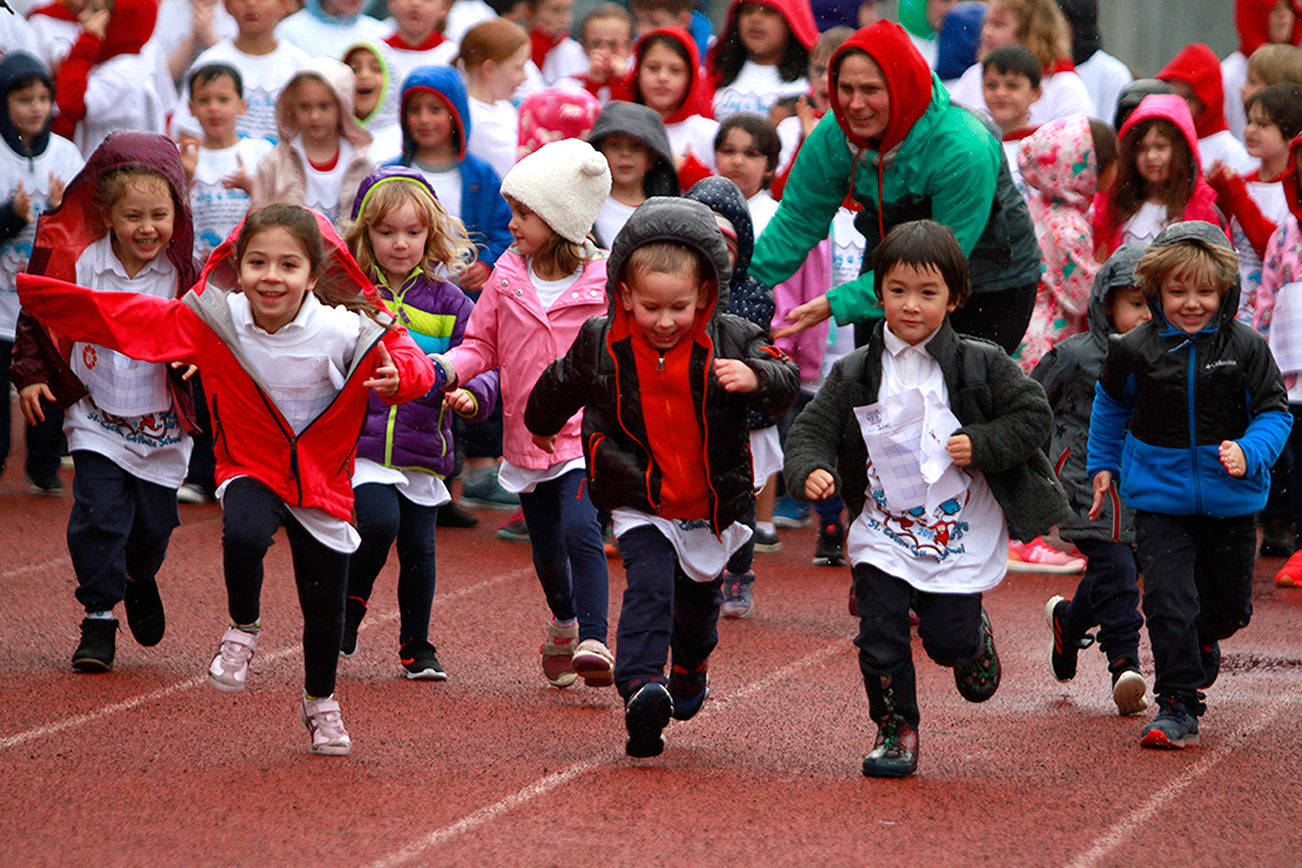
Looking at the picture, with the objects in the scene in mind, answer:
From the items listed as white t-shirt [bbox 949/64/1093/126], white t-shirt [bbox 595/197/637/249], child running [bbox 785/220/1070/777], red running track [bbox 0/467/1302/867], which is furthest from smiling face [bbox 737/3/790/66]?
child running [bbox 785/220/1070/777]

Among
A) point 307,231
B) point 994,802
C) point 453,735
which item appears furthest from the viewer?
point 453,735

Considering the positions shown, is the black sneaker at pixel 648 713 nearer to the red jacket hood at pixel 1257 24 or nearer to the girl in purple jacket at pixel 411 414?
the girl in purple jacket at pixel 411 414

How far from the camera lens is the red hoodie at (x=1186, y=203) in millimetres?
8812

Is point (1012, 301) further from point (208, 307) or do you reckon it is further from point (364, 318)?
point (208, 307)

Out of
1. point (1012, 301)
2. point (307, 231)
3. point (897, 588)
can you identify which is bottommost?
point (897, 588)

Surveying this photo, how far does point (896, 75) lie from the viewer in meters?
6.61

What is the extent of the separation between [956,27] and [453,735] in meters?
7.36

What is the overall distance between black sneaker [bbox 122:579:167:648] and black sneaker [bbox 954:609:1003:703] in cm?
312

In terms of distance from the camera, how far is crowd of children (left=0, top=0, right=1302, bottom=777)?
5.29 metres

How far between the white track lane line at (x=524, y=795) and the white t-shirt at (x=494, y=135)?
4.59 meters

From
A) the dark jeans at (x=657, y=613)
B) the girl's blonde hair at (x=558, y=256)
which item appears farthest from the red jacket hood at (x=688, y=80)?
the dark jeans at (x=657, y=613)

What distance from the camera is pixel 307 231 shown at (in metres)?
5.39

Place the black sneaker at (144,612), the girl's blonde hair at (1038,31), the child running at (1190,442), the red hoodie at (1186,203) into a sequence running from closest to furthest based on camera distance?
the child running at (1190,442)
the black sneaker at (144,612)
the red hoodie at (1186,203)
the girl's blonde hair at (1038,31)

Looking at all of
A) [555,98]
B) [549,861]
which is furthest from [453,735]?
[555,98]
